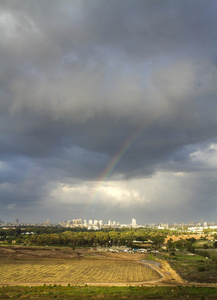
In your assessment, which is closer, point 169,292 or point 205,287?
point 169,292

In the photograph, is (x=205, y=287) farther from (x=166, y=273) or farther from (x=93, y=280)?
(x=93, y=280)

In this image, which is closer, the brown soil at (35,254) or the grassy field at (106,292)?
the grassy field at (106,292)

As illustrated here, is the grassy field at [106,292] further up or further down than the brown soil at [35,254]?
further up

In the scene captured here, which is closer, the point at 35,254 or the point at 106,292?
the point at 106,292

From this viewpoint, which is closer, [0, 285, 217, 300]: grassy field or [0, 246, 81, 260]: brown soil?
[0, 285, 217, 300]: grassy field

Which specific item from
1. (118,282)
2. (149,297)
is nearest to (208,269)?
(118,282)

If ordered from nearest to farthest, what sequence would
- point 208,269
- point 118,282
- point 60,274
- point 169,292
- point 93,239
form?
point 169,292 < point 118,282 < point 60,274 < point 208,269 < point 93,239

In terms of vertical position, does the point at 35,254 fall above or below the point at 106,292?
below

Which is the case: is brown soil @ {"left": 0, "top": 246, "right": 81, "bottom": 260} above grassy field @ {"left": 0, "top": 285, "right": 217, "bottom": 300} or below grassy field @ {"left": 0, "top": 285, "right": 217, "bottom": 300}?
below
